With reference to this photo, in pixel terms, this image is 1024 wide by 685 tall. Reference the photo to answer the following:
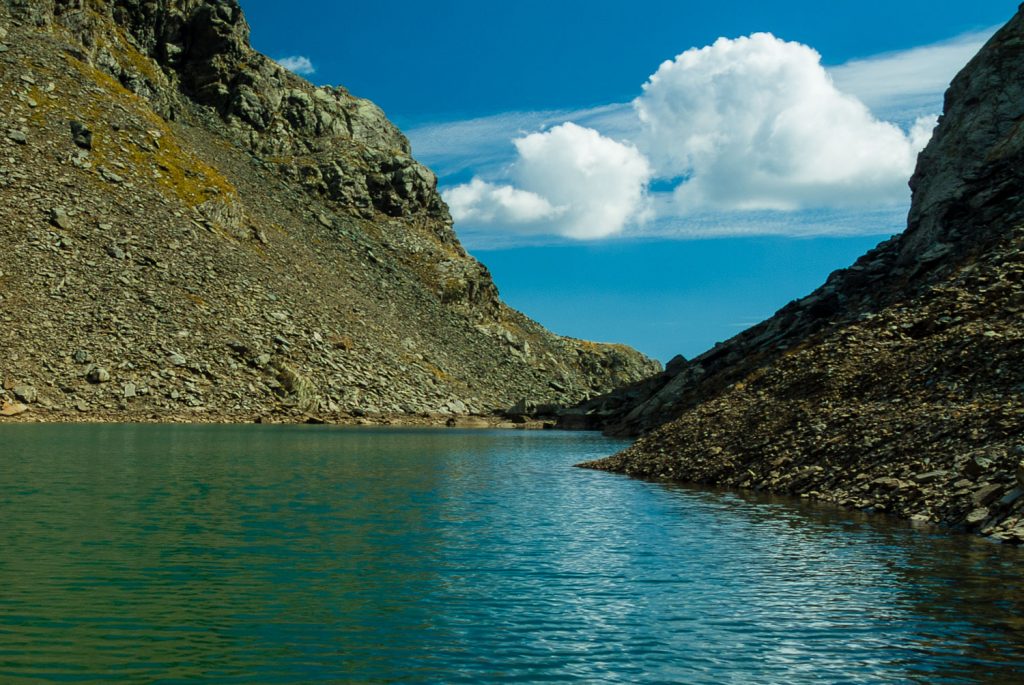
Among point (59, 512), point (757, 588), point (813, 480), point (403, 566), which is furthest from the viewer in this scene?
point (813, 480)

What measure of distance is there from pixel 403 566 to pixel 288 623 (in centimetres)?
534

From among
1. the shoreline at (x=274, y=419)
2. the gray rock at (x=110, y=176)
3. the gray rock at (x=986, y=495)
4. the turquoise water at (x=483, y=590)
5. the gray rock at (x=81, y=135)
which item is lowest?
the turquoise water at (x=483, y=590)

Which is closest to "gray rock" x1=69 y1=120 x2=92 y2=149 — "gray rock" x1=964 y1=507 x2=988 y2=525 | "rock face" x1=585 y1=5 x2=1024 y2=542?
"rock face" x1=585 y1=5 x2=1024 y2=542

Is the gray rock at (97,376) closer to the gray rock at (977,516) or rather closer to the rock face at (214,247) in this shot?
the rock face at (214,247)

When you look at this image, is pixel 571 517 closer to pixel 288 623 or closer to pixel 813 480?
pixel 813 480

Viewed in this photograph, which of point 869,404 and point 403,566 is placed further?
point 869,404

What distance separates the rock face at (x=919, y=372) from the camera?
26.6 m

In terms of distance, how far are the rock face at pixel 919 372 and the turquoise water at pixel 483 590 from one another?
2514 millimetres

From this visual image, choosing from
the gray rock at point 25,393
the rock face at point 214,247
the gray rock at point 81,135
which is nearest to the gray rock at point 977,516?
the rock face at point 214,247

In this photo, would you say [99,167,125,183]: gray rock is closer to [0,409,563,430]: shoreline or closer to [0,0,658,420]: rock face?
[0,0,658,420]: rock face

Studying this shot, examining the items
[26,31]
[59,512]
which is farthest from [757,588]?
[26,31]

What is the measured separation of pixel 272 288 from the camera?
114 metres

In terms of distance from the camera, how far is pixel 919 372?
114 feet

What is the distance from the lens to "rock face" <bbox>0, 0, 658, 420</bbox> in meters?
90.4
